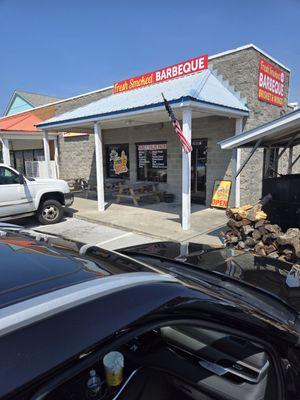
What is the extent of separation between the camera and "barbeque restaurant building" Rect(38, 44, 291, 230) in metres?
8.95

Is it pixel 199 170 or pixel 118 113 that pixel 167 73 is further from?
pixel 199 170

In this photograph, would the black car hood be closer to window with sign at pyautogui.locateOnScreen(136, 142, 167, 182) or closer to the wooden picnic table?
the wooden picnic table

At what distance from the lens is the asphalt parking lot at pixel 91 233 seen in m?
7.39

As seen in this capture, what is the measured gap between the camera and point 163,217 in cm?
985

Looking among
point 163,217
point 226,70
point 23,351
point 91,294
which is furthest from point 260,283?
point 226,70

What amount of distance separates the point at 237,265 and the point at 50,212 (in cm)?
742

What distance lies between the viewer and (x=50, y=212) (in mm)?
9461

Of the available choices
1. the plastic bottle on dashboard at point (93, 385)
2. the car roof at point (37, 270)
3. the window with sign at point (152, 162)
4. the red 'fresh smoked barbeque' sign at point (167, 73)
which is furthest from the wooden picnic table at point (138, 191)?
the plastic bottle on dashboard at point (93, 385)

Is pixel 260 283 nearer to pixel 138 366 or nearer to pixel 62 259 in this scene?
pixel 138 366

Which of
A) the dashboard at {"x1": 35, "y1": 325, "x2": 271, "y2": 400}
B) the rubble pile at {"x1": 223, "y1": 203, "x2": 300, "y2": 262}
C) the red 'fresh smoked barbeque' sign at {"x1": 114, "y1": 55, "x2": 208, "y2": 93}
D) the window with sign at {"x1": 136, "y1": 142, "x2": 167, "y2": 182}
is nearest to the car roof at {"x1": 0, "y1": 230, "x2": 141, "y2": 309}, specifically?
the dashboard at {"x1": 35, "y1": 325, "x2": 271, "y2": 400}

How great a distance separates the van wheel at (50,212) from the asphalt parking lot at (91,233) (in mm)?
193

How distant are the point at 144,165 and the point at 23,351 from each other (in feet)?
44.2

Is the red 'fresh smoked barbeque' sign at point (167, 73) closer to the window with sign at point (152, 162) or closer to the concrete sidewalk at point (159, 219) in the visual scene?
the window with sign at point (152, 162)

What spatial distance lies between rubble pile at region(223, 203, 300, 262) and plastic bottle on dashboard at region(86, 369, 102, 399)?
4.67 meters
